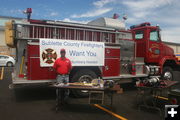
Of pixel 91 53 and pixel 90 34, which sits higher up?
pixel 90 34

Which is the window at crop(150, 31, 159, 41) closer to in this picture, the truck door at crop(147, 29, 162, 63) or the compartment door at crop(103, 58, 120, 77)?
the truck door at crop(147, 29, 162, 63)

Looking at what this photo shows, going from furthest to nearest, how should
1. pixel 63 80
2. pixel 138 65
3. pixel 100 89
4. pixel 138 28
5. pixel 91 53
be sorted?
pixel 138 28 < pixel 138 65 < pixel 91 53 < pixel 63 80 < pixel 100 89

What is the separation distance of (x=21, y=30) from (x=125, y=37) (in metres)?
4.65

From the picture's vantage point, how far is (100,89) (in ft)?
14.4

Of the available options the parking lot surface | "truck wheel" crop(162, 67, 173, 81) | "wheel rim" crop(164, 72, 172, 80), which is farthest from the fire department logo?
"wheel rim" crop(164, 72, 172, 80)

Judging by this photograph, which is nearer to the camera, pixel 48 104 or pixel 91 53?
pixel 48 104

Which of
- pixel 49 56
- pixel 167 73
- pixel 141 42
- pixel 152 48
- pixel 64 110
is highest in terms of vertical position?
pixel 141 42

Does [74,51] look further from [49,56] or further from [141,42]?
[141,42]

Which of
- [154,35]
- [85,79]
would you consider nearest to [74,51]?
[85,79]

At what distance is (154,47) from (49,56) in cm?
539

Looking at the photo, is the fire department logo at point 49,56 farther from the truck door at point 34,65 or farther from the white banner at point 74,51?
the truck door at point 34,65

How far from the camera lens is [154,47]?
825 cm

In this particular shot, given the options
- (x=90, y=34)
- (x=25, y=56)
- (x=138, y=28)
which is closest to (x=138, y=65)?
(x=138, y=28)

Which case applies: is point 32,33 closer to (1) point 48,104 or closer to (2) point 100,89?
Answer: (1) point 48,104
